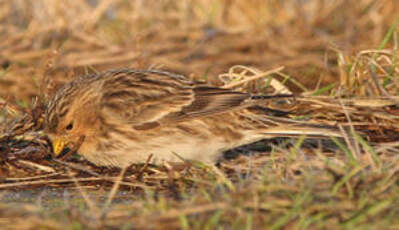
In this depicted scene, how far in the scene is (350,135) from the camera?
4398 mm

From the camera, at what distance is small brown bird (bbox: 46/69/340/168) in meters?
4.80

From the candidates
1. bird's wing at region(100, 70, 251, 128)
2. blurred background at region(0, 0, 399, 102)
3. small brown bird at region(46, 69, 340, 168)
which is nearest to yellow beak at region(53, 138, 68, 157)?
small brown bird at region(46, 69, 340, 168)

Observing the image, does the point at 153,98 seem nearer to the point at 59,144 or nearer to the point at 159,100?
the point at 159,100

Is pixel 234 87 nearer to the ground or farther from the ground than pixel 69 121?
farther from the ground

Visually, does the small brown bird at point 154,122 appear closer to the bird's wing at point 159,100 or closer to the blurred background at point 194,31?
the bird's wing at point 159,100

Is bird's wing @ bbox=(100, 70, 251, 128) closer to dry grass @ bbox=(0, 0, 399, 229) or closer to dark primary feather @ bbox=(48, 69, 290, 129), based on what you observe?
dark primary feather @ bbox=(48, 69, 290, 129)

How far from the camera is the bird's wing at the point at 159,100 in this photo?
16.1ft

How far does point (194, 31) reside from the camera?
10.1 m

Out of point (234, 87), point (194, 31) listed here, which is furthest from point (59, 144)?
point (194, 31)

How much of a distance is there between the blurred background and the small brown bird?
11.4 feet

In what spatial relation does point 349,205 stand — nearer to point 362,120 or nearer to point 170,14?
point 362,120

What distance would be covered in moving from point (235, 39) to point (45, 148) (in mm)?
5295

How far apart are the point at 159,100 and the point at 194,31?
5.15m

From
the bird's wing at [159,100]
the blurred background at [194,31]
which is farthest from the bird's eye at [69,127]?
the blurred background at [194,31]
